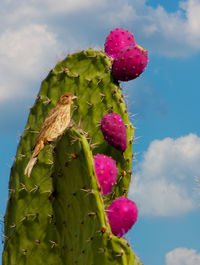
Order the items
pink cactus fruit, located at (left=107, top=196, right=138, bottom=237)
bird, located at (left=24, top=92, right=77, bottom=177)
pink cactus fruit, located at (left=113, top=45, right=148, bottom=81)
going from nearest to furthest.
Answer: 1. pink cactus fruit, located at (left=107, top=196, right=138, bottom=237)
2. bird, located at (left=24, top=92, right=77, bottom=177)
3. pink cactus fruit, located at (left=113, top=45, right=148, bottom=81)

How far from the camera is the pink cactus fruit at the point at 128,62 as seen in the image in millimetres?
4973

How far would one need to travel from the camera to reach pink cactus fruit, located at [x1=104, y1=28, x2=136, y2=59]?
5344mm

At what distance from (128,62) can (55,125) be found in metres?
0.94

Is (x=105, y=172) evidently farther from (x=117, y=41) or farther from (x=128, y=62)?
(x=117, y=41)

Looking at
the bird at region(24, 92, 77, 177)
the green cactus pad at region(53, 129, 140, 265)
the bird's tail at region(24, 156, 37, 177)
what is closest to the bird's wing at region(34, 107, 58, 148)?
the bird at region(24, 92, 77, 177)

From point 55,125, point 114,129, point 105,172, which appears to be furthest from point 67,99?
point 105,172

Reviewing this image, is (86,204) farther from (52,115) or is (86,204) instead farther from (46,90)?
(46,90)

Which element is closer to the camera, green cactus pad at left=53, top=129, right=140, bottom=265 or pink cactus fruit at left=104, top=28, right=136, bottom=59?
green cactus pad at left=53, top=129, right=140, bottom=265

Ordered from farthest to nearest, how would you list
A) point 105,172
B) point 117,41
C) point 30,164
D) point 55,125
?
point 117,41 < point 30,164 < point 55,125 < point 105,172

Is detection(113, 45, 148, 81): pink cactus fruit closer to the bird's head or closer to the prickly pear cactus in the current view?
the prickly pear cactus

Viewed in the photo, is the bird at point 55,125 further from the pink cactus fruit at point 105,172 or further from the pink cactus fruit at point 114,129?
the pink cactus fruit at point 105,172

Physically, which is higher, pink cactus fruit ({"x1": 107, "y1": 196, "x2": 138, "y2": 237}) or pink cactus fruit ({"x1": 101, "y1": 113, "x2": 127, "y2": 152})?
pink cactus fruit ({"x1": 101, "y1": 113, "x2": 127, "y2": 152})

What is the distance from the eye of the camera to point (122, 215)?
3.78 metres

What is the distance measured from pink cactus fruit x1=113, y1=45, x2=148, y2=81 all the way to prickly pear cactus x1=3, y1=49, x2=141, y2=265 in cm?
9
